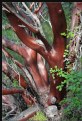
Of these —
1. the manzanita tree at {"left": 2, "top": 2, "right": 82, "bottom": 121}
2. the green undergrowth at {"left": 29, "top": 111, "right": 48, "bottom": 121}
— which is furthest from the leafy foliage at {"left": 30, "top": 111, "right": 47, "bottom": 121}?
the manzanita tree at {"left": 2, "top": 2, "right": 82, "bottom": 121}

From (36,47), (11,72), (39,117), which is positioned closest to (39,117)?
(39,117)

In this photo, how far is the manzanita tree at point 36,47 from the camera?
14.5 feet

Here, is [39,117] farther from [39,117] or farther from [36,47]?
[36,47]

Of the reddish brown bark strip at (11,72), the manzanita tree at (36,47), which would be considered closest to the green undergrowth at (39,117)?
the manzanita tree at (36,47)

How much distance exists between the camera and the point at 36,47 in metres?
4.89

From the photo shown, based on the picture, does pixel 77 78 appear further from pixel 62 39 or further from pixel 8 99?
pixel 8 99

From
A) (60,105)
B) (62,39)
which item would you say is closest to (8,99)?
(60,105)

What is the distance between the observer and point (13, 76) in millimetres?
5891

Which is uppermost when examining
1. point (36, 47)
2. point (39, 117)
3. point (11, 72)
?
point (36, 47)

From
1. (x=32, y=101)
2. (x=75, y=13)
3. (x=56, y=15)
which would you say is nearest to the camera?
(x=56, y=15)

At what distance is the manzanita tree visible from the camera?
174 inches

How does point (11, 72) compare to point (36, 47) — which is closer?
point (36, 47)

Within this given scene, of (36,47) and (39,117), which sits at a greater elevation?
(36,47)

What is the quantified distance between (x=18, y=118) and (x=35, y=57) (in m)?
1.33
